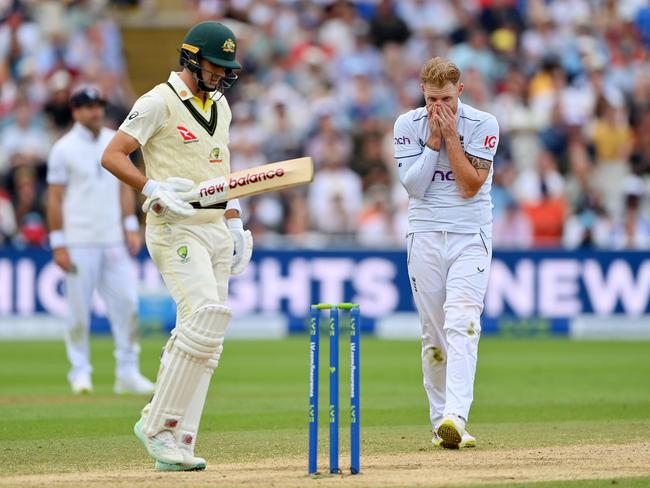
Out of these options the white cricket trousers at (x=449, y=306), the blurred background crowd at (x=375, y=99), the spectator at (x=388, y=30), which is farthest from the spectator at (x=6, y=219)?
the white cricket trousers at (x=449, y=306)

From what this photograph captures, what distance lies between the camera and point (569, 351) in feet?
52.1

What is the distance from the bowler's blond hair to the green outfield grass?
212cm

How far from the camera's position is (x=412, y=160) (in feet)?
26.3

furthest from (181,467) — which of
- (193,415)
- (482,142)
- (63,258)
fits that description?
(63,258)

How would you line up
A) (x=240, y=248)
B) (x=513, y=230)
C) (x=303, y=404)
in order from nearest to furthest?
(x=240, y=248) < (x=303, y=404) < (x=513, y=230)

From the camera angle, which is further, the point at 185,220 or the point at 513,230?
the point at 513,230

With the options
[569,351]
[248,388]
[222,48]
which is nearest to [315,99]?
[569,351]

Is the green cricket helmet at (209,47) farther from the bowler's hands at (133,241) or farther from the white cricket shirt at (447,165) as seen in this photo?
the bowler's hands at (133,241)

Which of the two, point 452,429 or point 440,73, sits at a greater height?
point 440,73

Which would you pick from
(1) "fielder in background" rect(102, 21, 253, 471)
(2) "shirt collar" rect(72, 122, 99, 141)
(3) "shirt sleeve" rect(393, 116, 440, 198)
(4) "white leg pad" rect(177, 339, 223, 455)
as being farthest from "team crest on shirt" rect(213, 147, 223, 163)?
(2) "shirt collar" rect(72, 122, 99, 141)

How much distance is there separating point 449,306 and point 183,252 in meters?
1.67

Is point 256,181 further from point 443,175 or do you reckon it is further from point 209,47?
Answer: point 443,175

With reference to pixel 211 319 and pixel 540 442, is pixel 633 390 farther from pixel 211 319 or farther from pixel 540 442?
pixel 211 319

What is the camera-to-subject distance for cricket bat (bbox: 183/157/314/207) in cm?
693
